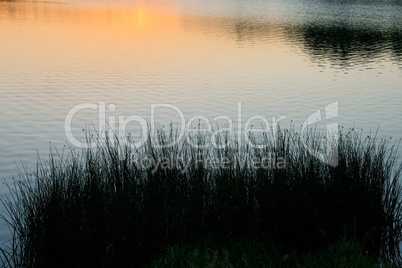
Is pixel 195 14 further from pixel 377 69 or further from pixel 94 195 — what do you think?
pixel 94 195

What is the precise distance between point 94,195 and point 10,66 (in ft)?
50.3

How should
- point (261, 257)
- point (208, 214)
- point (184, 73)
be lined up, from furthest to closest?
point (184, 73) → point (208, 214) → point (261, 257)

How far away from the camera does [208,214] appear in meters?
6.36

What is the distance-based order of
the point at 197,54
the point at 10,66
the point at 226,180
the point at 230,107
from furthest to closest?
the point at 197,54, the point at 10,66, the point at 230,107, the point at 226,180

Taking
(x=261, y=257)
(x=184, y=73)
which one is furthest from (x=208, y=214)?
(x=184, y=73)

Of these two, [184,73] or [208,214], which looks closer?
[208,214]

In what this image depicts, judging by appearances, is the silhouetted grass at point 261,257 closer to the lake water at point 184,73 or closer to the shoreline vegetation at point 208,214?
the shoreline vegetation at point 208,214

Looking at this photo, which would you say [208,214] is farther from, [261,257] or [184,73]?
[184,73]

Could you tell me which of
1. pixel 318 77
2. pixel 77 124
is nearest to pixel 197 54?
pixel 318 77

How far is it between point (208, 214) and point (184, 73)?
13886 millimetres

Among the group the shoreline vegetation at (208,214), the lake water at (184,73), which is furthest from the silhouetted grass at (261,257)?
the lake water at (184,73)

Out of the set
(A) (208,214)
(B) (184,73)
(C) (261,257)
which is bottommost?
(C) (261,257)

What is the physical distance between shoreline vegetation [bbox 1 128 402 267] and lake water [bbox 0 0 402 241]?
1526 millimetres

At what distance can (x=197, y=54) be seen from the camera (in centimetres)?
2458
